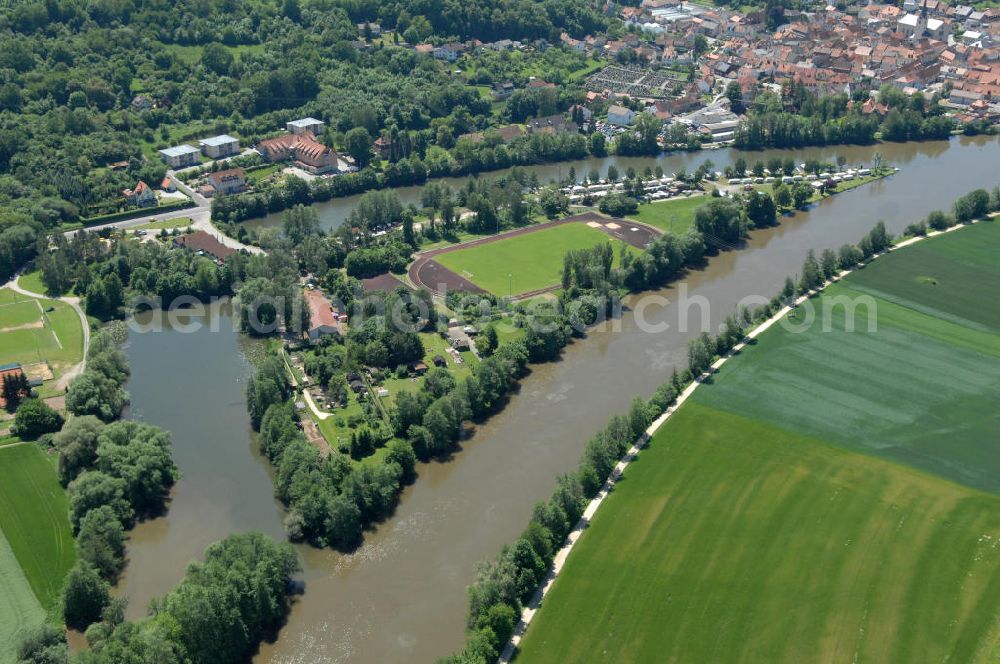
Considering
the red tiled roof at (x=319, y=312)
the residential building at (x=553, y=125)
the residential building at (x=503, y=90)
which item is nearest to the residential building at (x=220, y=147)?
the residential building at (x=553, y=125)

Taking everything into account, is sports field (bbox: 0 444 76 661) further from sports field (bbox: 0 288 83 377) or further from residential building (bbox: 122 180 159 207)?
residential building (bbox: 122 180 159 207)

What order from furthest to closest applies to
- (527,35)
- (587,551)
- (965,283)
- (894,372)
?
(527,35) → (965,283) → (894,372) → (587,551)

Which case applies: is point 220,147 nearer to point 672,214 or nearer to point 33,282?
point 33,282

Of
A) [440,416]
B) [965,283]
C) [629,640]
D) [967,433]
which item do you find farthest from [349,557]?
[965,283]

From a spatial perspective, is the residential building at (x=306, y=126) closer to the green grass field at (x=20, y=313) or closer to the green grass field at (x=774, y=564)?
the green grass field at (x=20, y=313)

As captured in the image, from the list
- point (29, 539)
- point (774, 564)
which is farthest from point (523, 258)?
point (29, 539)

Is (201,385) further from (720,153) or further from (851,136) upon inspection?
(851,136)

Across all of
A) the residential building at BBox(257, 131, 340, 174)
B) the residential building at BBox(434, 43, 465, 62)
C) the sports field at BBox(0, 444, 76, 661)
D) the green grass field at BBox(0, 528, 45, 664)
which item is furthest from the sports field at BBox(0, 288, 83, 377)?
the residential building at BBox(434, 43, 465, 62)
